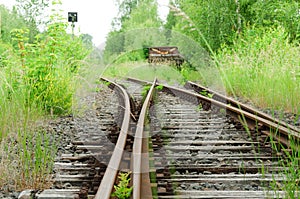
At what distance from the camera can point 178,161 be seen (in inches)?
131

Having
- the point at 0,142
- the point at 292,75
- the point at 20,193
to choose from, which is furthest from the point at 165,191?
the point at 292,75

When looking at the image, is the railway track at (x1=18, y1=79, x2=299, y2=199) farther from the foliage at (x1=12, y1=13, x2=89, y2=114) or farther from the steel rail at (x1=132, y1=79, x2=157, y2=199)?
the foliage at (x1=12, y1=13, x2=89, y2=114)

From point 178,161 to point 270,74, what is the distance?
12.8 ft

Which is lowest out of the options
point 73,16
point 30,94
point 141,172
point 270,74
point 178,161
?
point 178,161

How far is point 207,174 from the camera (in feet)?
9.93

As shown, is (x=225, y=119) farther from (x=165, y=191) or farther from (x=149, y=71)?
(x=149, y=71)

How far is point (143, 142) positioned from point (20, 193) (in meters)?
1.32

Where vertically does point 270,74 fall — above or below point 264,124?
above

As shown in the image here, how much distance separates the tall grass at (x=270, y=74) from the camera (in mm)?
5926

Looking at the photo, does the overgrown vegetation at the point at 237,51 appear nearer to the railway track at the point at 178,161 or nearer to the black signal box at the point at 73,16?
the railway track at the point at 178,161

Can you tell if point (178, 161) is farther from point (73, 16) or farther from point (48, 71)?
point (73, 16)

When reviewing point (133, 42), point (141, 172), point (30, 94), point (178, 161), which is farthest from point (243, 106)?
point (133, 42)

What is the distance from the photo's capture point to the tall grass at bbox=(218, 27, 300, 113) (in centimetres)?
593

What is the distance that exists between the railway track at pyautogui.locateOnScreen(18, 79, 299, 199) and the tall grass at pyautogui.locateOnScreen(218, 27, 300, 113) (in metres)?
0.97
